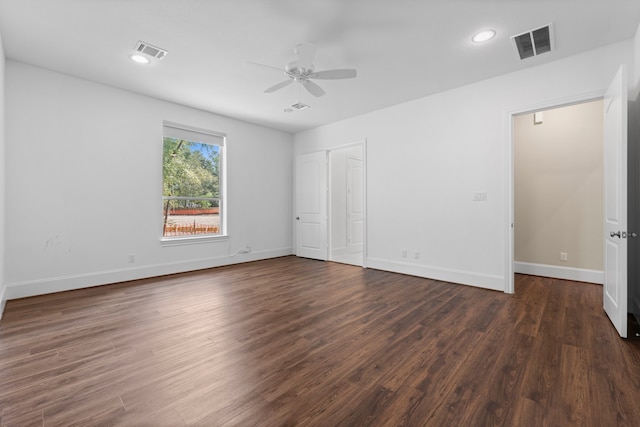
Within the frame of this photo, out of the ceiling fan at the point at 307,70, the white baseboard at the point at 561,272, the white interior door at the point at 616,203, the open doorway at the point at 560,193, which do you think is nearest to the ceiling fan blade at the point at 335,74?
the ceiling fan at the point at 307,70

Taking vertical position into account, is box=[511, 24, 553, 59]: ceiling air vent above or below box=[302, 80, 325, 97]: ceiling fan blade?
above

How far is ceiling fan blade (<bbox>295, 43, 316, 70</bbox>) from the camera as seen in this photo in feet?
9.02

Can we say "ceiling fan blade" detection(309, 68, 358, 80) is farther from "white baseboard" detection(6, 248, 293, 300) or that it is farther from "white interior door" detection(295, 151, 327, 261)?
"white baseboard" detection(6, 248, 293, 300)

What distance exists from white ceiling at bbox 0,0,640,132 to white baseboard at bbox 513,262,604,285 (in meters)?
2.99

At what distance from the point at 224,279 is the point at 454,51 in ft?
14.1

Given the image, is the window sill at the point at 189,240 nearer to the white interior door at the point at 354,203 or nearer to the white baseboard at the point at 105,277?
the white baseboard at the point at 105,277

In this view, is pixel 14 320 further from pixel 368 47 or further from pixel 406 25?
pixel 406 25

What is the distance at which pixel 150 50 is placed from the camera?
3113 millimetres

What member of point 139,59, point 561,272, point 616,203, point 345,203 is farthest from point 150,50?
point 561,272

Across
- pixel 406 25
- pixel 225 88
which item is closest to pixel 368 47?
pixel 406 25

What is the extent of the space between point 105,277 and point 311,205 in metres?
3.80

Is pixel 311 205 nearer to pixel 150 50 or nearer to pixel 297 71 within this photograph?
pixel 297 71

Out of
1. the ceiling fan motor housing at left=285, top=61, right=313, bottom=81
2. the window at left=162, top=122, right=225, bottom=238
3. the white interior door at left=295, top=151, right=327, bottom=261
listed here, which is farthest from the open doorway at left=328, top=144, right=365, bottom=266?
the ceiling fan motor housing at left=285, top=61, right=313, bottom=81

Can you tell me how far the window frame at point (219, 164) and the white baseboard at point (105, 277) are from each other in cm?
39
